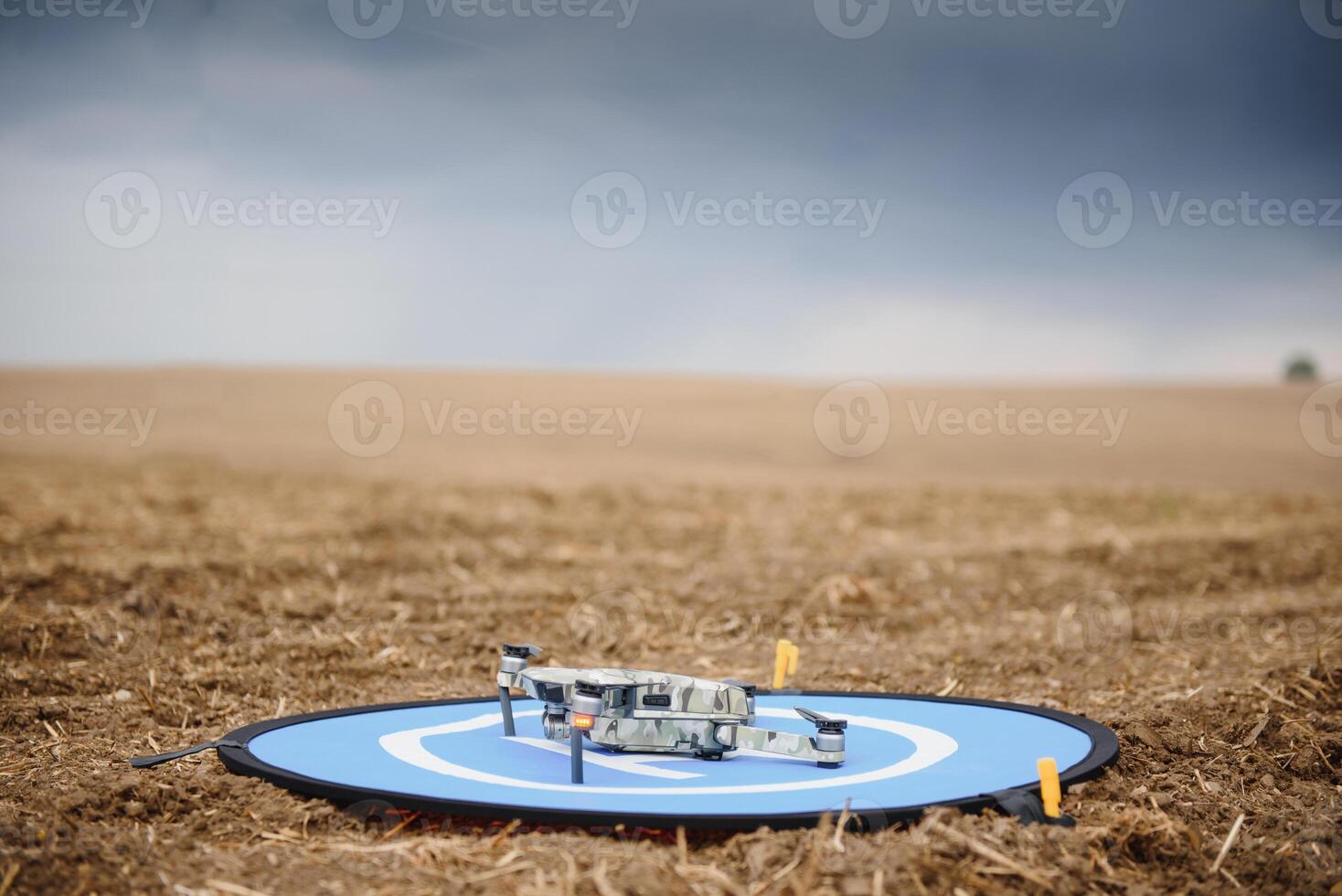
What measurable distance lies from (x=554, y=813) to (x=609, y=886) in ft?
1.79

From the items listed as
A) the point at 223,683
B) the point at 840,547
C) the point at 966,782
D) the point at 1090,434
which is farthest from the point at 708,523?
the point at 1090,434

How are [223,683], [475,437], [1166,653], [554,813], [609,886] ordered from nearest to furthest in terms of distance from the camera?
1. [609,886]
2. [554,813]
3. [223,683]
4. [1166,653]
5. [475,437]

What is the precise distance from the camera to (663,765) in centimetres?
654

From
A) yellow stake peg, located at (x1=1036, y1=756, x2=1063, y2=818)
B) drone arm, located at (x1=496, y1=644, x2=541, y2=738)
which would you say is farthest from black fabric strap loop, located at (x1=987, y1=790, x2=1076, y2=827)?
drone arm, located at (x1=496, y1=644, x2=541, y2=738)

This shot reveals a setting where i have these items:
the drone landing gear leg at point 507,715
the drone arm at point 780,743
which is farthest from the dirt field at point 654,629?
the drone landing gear leg at point 507,715

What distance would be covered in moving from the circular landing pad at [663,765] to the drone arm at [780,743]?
84 millimetres

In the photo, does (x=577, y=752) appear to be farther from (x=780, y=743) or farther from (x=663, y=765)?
(x=780, y=743)

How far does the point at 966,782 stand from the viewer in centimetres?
616

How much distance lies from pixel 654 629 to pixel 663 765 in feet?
19.0

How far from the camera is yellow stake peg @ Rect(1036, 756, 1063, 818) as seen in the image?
5797mm

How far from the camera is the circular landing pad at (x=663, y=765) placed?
561cm

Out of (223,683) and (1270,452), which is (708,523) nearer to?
(223,683)

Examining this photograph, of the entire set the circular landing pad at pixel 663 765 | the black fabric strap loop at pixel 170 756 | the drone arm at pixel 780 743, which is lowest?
the black fabric strap loop at pixel 170 756

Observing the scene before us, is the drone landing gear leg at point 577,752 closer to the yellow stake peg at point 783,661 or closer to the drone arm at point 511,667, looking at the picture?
the drone arm at point 511,667
